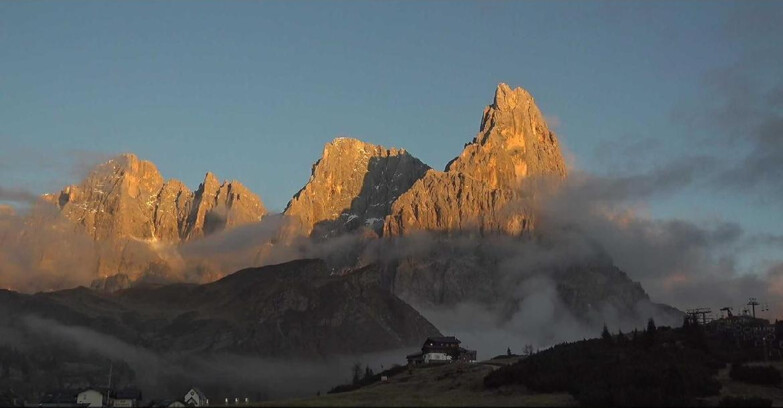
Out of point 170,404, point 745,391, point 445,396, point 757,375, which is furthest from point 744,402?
point 170,404

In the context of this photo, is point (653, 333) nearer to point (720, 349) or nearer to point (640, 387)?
point (720, 349)

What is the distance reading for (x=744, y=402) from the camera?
135750 mm

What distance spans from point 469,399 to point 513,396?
8.35 meters

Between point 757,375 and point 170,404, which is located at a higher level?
point 757,375

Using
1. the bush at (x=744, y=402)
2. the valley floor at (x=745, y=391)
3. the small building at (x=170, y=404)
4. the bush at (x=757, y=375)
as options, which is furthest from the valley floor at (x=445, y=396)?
the bush at (x=757, y=375)

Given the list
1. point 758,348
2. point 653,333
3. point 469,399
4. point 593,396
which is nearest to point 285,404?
point 469,399

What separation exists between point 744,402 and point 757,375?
2567 cm

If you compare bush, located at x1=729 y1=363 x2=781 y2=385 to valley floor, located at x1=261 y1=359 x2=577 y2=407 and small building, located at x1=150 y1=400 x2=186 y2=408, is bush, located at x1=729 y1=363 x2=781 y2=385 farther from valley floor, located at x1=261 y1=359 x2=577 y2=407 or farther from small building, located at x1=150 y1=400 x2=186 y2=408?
small building, located at x1=150 y1=400 x2=186 y2=408

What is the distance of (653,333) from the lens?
7544 inches

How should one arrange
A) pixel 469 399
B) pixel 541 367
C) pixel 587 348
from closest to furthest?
pixel 469 399 → pixel 541 367 → pixel 587 348

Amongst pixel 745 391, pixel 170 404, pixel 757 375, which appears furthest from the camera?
pixel 170 404

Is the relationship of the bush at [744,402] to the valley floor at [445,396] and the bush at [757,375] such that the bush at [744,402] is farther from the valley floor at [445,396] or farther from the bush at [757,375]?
the valley floor at [445,396]

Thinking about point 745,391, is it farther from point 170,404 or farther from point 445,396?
point 170,404

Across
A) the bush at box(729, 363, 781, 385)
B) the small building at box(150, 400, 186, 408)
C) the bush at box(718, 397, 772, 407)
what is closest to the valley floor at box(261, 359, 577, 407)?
the bush at box(718, 397, 772, 407)
